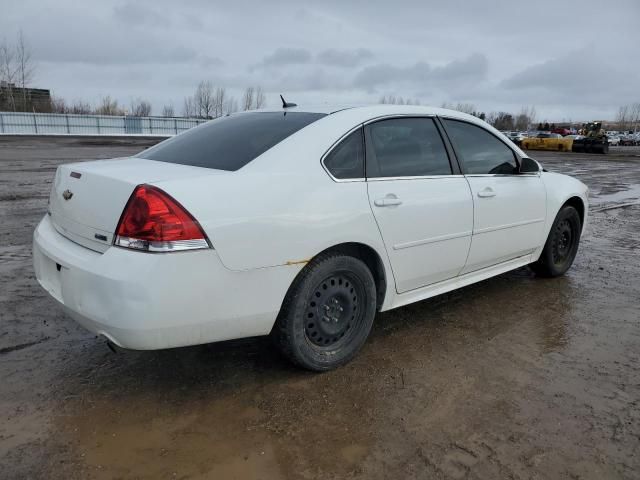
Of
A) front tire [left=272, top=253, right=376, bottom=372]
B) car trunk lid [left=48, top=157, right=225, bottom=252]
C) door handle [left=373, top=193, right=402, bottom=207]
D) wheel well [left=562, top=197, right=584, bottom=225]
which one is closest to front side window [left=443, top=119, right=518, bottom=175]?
door handle [left=373, top=193, right=402, bottom=207]

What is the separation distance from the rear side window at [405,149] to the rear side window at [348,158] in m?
0.07

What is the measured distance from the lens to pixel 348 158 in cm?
322

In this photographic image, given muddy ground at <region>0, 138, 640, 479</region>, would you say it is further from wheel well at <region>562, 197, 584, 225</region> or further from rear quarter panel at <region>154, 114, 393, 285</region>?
wheel well at <region>562, 197, 584, 225</region>

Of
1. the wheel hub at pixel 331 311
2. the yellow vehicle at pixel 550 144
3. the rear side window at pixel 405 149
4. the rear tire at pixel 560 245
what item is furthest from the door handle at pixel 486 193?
the yellow vehicle at pixel 550 144

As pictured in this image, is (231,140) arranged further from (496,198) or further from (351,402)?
(496,198)

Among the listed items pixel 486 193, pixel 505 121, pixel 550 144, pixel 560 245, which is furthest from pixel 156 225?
pixel 505 121

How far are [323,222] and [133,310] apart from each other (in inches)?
42.9

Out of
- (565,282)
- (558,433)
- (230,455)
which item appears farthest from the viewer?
(565,282)

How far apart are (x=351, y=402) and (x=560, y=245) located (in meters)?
3.30

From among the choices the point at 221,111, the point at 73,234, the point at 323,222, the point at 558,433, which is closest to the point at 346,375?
the point at 323,222

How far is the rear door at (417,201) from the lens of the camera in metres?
3.30

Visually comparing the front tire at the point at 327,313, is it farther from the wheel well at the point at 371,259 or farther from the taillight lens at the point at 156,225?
the taillight lens at the point at 156,225

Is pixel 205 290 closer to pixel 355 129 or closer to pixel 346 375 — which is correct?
pixel 346 375

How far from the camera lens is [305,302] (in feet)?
9.64
